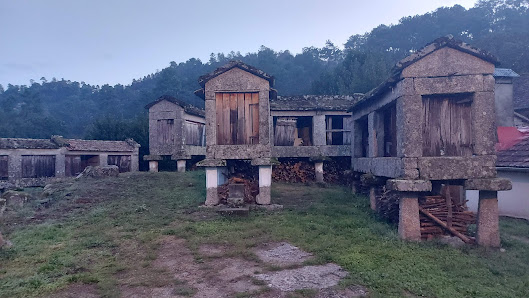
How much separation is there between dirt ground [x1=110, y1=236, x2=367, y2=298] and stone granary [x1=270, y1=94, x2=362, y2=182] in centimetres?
970

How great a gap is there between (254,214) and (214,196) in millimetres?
1498

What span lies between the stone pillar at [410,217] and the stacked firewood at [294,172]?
8.86 metres

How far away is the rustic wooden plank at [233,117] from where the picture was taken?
10844mm

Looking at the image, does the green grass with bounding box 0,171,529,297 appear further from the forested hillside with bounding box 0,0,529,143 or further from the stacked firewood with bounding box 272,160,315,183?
the forested hillside with bounding box 0,0,529,143

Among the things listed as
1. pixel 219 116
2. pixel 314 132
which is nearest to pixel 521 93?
pixel 314 132

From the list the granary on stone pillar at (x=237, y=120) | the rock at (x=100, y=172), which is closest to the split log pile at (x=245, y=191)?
the granary on stone pillar at (x=237, y=120)

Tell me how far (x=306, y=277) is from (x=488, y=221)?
178 inches

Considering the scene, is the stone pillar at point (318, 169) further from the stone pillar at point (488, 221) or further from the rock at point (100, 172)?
the rock at point (100, 172)

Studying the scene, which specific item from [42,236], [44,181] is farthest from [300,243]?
[44,181]

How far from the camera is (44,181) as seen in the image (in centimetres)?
1938

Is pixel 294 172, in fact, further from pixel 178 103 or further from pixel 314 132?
pixel 178 103

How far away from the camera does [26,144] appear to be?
63.7ft

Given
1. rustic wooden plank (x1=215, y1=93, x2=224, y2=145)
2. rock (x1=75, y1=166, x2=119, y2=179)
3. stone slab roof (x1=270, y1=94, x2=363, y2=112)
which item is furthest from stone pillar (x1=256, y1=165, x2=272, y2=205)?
rock (x1=75, y1=166, x2=119, y2=179)

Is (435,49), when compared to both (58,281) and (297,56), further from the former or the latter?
(297,56)
